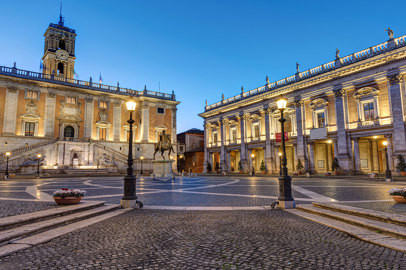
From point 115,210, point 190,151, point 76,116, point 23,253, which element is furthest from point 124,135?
point 23,253

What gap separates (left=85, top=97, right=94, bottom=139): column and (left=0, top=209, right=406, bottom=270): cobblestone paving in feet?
131

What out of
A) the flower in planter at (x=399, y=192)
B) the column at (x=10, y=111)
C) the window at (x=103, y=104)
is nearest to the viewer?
the flower in planter at (x=399, y=192)

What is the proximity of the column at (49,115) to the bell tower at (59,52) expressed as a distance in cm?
875

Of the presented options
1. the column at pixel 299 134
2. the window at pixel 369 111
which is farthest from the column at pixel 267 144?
the window at pixel 369 111

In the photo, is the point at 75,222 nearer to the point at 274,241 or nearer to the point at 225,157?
the point at 274,241

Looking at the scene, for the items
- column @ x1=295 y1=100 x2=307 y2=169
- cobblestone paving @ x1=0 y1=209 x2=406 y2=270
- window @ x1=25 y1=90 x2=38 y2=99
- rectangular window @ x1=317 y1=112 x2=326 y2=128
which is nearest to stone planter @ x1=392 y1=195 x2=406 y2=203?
cobblestone paving @ x1=0 y1=209 x2=406 y2=270

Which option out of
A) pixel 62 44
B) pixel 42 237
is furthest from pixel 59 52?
pixel 42 237

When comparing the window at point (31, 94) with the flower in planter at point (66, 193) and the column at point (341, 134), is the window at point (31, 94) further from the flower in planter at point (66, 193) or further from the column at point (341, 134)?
the column at point (341, 134)

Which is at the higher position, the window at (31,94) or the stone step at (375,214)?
the window at (31,94)

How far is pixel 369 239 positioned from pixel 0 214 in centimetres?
906

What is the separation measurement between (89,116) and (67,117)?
11.4ft

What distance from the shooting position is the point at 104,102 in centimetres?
4500

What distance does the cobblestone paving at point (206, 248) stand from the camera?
12.0 feet

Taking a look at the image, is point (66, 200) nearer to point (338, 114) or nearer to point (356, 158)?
point (356, 158)
